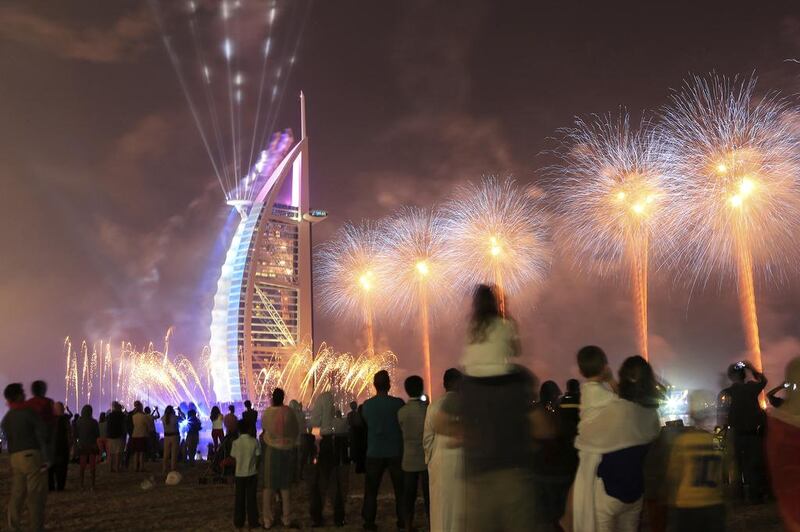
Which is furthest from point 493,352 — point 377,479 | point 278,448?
point 278,448

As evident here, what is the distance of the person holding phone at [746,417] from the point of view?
1075 centimetres

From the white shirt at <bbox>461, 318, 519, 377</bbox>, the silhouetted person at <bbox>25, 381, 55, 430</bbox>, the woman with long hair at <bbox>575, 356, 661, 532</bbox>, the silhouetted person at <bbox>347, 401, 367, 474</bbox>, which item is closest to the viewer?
the white shirt at <bbox>461, 318, 519, 377</bbox>

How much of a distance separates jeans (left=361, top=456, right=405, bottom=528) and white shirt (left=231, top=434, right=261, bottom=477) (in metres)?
1.46

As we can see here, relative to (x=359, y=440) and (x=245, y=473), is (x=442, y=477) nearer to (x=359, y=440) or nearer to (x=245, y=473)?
(x=245, y=473)

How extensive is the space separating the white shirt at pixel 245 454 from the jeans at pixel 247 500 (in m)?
0.16

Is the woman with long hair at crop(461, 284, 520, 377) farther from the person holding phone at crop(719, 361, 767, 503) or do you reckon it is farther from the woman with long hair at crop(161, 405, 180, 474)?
the woman with long hair at crop(161, 405, 180, 474)

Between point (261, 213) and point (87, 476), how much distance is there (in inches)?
1821

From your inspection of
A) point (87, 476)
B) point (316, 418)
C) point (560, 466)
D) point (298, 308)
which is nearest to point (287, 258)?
point (298, 308)

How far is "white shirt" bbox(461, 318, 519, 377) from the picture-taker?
14.2ft

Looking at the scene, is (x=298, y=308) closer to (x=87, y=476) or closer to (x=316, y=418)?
(x=87, y=476)

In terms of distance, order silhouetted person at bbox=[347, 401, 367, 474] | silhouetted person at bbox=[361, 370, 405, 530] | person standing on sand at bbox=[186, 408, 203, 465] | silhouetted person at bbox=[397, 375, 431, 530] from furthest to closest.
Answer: person standing on sand at bbox=[186, 408, 203, 465], silhouetted person at bbox=[347, 401, 367, 474], silhouetted person at bbox=[361, 370, 405, 530], silhouetted person at bbox=[397, 375, 431, 530]

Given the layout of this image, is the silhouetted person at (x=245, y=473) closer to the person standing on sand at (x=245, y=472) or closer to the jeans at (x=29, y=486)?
the person standing on sand at (x=245, y=472)

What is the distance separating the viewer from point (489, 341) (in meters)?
4.43

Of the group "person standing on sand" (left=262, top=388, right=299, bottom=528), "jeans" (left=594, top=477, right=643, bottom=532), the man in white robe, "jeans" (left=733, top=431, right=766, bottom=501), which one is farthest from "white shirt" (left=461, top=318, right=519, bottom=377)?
"jeans" (left=733, top=431, right=766, bottom=501)
